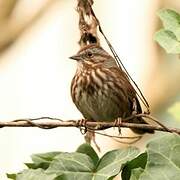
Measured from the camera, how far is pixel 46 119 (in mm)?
2838

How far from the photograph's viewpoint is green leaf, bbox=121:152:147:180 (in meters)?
2.32

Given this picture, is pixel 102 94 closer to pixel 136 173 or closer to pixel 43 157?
pixel 43 157

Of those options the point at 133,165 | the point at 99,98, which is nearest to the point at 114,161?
the point at 133,165

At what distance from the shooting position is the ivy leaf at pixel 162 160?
2.22 metres

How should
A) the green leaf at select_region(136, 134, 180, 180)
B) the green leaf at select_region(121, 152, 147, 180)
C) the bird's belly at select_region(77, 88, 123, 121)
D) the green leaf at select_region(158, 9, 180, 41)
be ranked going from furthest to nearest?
the bird's belly at select_region(77, 88, 123, 121) → the green leaf at select_region(158, 9, 180, 41) → the green leaf at select_region(121, 152, 147, 180) → the green leaf at select_region(136, 134, 180, 180)

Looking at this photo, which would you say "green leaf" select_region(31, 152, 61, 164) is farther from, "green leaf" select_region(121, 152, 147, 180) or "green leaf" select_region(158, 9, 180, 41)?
"green leaf" select_region(158, 9, 180, 41)

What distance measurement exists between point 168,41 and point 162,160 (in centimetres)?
39

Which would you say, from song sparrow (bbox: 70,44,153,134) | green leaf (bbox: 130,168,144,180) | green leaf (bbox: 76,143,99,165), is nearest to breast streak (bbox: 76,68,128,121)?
song sparrow (bbox: 70,44,153,134)

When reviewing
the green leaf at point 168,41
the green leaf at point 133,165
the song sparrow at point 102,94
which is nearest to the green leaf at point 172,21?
the green leaf at point 168,41

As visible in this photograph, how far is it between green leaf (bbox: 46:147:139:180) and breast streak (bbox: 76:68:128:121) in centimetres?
206

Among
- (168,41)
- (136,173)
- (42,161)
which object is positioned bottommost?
(136,173)

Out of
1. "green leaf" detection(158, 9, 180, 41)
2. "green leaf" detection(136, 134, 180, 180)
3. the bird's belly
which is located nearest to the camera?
"green leaf" detection(136, 134, 180, 180)

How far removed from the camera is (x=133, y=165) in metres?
2.34

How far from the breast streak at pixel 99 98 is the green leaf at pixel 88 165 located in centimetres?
206
